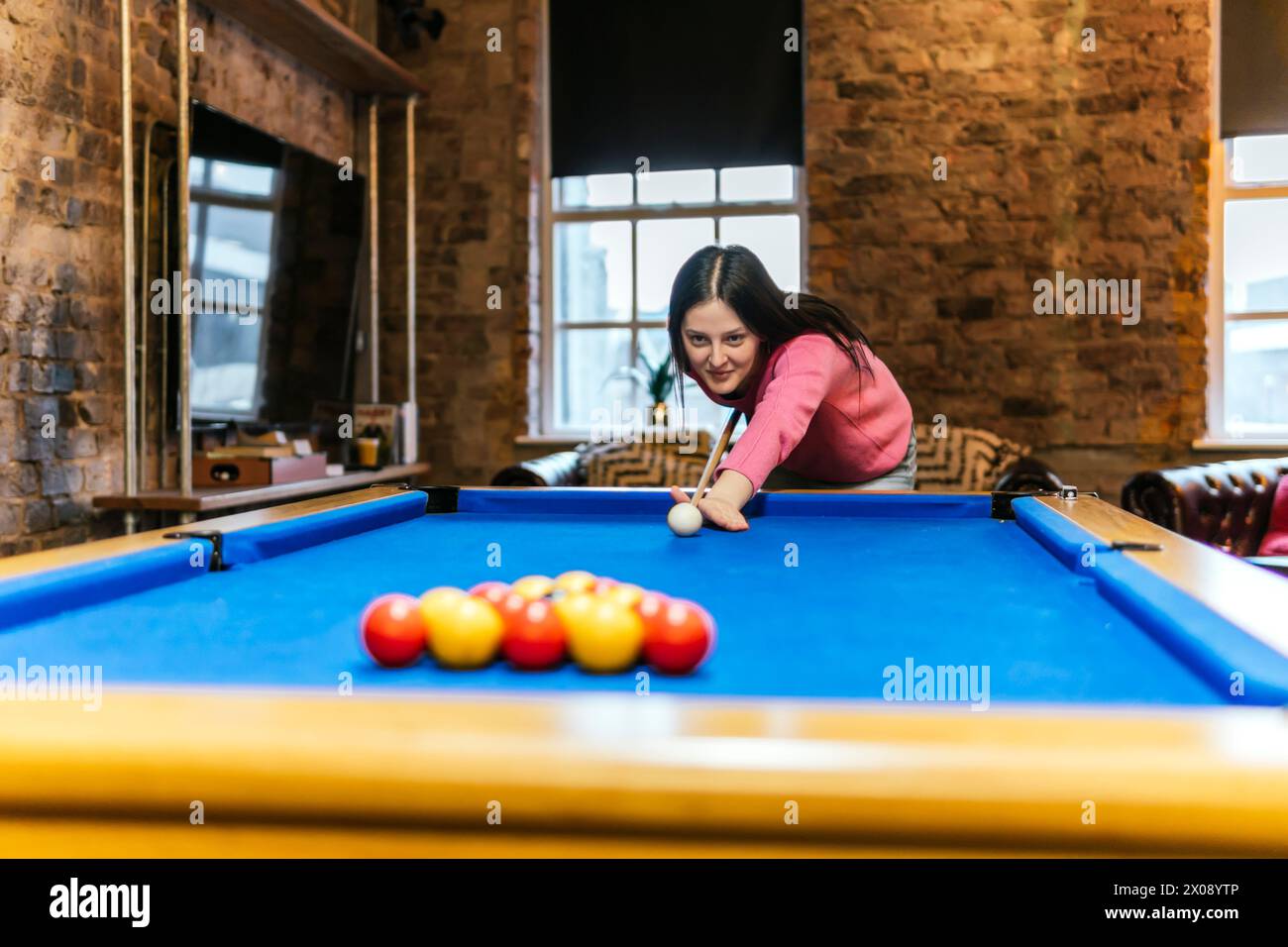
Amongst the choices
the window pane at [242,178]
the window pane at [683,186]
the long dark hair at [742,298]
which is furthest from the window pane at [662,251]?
the long dark hair at [742,298]

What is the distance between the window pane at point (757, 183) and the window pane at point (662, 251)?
0.19 metres

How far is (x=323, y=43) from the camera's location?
4621 millimetres

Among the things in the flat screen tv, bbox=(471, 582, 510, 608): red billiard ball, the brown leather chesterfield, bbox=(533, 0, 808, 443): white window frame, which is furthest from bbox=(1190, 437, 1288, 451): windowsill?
bbox=(471, 582, 510, 608): red billiard ball

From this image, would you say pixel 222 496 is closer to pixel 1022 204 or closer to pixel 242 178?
pixel 242 178

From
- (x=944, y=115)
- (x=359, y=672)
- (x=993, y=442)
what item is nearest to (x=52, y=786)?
(x=359, y=672)

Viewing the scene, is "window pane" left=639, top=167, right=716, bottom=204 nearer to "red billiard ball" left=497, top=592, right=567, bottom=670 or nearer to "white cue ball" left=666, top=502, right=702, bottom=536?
"white cue ball" left=666, top=502, right=702, bottom=536

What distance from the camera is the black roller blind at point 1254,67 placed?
4.71 metres

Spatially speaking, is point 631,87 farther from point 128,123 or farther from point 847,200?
point 128,123

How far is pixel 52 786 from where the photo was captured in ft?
2.20

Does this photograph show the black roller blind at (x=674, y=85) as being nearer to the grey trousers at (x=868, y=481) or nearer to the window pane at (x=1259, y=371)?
the window pane at (x=1259, y=371)

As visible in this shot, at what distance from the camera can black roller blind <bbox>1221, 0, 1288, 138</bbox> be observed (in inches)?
186

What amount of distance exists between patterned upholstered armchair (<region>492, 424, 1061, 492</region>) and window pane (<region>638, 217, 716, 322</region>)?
1089 millimetres
